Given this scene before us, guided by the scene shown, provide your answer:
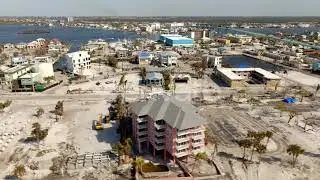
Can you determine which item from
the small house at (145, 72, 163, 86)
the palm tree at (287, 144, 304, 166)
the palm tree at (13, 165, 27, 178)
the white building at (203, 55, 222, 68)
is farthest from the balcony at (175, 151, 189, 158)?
the white building at (203, 55, 222, 68)

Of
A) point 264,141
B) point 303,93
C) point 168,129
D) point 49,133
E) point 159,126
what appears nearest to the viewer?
point 168,129

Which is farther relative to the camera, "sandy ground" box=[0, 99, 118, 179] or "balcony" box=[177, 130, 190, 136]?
"sandy ground" box=[0, 99, 118, 179]

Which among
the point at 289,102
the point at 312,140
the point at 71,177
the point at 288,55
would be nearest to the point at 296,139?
the point at 312,140

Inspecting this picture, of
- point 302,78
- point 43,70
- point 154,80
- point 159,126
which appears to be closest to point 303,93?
point 302,78

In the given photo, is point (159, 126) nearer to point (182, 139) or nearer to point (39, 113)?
point (182, 139)

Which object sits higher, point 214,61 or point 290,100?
point 214,61

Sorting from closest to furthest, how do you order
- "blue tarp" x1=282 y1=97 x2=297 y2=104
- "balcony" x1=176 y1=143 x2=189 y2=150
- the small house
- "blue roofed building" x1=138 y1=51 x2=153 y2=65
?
"balcony" x1=176 y1=143 x2=189 y2=150
"blue tarp" x1=282 y1=97 x2=297 y2=104
the small house
"blue roofed building" x1=138 y1=51 x2=153 y2=65

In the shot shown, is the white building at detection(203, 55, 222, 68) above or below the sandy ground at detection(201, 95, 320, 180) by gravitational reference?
above

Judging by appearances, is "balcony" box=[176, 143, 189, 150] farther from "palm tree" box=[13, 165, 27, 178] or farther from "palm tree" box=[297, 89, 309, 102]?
"palm tree" box=[297, 89, 309, 102]

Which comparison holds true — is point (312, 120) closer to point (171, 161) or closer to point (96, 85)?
point (171, 161)

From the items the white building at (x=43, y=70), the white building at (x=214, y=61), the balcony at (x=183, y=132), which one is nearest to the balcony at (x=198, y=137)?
the balcony at (x=183, y=132)
